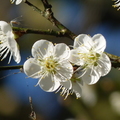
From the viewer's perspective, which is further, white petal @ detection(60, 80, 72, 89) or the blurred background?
the blurred background

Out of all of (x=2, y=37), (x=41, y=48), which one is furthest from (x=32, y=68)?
(x=2, y=37)

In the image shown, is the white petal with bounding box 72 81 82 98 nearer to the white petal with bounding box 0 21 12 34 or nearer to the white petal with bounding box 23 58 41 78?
the white petal with bounding box 23 58 41 78

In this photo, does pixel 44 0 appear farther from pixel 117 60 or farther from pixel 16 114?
pixel 16 114

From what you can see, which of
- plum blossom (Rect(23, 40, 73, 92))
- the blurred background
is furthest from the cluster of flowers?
the blurred background

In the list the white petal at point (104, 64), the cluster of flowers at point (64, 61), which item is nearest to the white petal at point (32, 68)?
the cluster of flowers at point (64, 61)

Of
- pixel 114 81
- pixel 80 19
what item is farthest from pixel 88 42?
pixel 80 19

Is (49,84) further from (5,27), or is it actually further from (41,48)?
(5,27)

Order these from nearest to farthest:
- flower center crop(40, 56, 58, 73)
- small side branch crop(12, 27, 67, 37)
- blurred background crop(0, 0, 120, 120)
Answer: small side branch crop(12, 27, 67, 37) → flower center crop(40, 56, 58, 73) → blurred background crop(0, 0, 120, 120)

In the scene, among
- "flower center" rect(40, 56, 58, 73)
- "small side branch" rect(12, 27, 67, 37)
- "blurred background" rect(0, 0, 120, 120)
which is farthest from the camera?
"blurred background" rect(0, 0, 120, 120)
